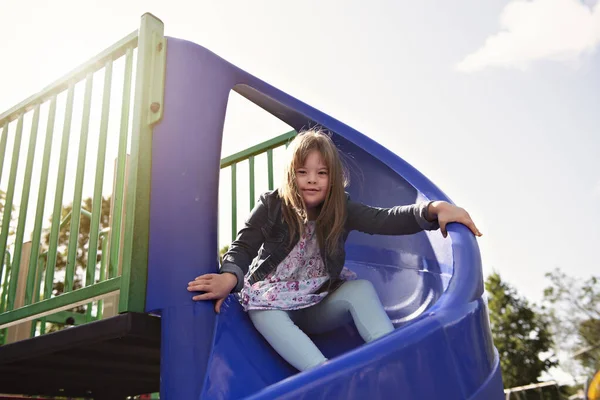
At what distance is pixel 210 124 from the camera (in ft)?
5.94

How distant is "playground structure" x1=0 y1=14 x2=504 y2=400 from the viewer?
1.33m

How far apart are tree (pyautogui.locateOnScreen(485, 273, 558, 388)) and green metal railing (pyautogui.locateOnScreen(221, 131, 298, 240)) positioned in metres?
→ 20.0

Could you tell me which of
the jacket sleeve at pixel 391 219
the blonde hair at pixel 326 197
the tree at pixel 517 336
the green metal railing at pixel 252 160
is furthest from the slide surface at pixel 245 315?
the tree at pixel 517 336

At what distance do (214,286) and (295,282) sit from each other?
0.90 ft

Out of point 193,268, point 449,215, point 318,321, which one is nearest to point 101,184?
point 193,268


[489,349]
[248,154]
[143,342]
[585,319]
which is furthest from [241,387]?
[585,319]

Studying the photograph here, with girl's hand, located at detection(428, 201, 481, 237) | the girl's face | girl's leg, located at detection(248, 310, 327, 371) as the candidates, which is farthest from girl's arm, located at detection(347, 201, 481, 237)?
girl's leg, located at detection(248, 310, 327, 371)

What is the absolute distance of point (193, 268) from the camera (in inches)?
63.9

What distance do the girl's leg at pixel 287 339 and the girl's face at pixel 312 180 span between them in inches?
16.3

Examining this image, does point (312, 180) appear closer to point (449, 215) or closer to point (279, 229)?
point (279, 229)

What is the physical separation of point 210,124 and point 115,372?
51.1 inches

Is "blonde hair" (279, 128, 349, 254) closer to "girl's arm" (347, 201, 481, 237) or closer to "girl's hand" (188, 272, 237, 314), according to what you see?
"girl's arm" (347, 201, 481, 237)

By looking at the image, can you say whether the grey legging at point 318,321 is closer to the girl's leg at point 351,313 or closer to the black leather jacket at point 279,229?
the girl's leg at point 351,313

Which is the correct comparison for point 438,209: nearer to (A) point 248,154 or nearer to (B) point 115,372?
(A) point 248,154
